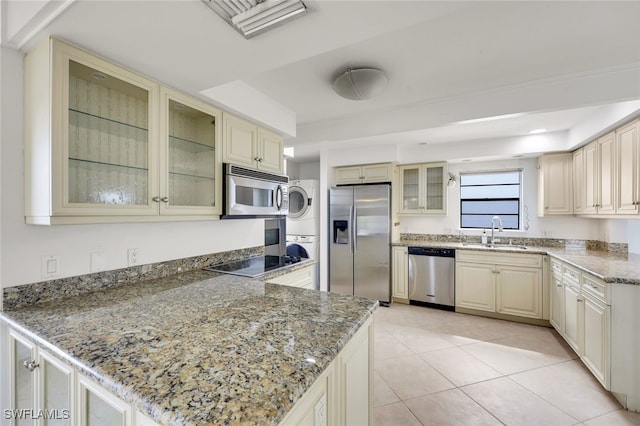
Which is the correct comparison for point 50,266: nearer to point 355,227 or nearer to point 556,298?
point 355,227

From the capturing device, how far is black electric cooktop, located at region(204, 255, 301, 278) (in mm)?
2117

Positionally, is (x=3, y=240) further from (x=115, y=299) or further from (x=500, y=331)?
(x=500, y=331)

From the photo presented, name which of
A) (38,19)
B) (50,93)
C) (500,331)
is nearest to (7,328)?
(50,93)

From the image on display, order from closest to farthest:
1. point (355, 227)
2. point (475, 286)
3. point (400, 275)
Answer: point (475, 286) → point (400, 275) → point (355, 227)

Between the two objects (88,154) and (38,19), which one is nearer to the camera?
(38,19)

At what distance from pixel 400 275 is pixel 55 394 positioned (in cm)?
391

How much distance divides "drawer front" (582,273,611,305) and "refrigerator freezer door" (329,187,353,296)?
2.69 metres

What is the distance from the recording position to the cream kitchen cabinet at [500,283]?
3.42 metres

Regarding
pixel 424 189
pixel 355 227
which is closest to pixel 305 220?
pixel 355 227

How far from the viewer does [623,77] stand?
197 centimetres

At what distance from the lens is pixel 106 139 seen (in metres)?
1.51

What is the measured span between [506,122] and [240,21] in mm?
3097

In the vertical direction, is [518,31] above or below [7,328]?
above

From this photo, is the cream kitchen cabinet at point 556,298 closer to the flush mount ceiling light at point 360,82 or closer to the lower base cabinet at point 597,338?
the lower base cabinet at point 597,338
